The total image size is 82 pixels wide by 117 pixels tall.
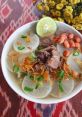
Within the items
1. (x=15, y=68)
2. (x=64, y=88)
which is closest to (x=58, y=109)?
(x=64, y=88)

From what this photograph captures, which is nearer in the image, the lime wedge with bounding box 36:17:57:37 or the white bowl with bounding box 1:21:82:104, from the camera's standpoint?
the white bowl with bounding box 1:21:82:104

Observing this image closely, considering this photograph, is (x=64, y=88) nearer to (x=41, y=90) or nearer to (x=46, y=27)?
(x=41, y=90)

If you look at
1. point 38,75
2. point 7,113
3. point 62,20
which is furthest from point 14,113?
point 62,20

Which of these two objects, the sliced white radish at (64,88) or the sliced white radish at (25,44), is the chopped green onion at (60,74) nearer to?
the sliced white radish at (64,88)

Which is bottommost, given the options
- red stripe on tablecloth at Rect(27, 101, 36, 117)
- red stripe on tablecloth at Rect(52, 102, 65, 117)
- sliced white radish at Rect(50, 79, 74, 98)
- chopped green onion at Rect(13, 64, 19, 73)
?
red stripe on tablecloth at Rect(52, 102, 65, 117)

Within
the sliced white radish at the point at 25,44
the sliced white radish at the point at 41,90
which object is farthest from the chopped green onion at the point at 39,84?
the sliced white radish at the point at 25,44

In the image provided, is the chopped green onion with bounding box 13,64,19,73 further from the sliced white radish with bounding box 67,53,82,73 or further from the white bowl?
the sliced white radish with bounding box 67,53,82,73

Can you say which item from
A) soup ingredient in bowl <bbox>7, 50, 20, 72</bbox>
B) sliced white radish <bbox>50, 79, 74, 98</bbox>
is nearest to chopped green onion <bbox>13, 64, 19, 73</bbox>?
soup ingredient in bowl <bbox>7, 50, 20, 72</bbox>

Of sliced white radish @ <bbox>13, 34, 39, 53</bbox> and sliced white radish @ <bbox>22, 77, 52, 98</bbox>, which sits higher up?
sliced white radish @ <bbox>13, 34, 39, 53</bbox>
